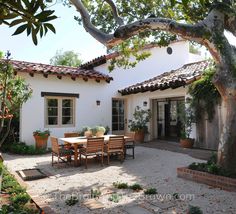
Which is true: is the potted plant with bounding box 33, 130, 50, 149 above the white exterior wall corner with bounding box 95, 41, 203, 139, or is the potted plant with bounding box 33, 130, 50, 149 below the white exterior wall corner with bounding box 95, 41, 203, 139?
below

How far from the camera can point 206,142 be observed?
10875 millimetres

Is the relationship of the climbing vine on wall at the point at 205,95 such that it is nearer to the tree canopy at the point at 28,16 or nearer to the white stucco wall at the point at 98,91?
the white stucco wall at the point at 98,91

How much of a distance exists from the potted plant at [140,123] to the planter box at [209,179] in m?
6.75

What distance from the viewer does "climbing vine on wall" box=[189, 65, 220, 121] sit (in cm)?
1035

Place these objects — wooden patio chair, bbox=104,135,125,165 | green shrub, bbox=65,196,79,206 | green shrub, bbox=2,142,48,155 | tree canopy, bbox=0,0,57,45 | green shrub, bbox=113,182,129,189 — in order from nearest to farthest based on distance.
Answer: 1. tree canopy, bbox=0,0,57,45
2. green shrub, bbox=65,196,79,206
3. green shrub, bbox=113,182,129,189
4. wooden patio chair, bbox=104,135,125,165
5. green shrub, bbox=2,142,48,155

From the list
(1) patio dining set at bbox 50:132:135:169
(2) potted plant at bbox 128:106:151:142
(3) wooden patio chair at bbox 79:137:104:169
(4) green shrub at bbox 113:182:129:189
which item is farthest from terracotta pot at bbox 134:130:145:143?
(4) green shrub at bbox 113:182:129:189

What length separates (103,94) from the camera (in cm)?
1407

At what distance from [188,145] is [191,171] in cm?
499

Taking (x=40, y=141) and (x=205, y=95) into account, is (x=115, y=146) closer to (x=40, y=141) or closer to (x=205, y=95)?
(x=40, y=141)

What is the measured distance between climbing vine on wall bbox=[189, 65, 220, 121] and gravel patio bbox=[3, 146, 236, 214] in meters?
2.68

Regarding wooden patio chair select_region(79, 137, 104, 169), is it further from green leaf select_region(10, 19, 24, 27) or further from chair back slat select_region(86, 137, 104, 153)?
green leaf select_region(10, 19, 24, 27)

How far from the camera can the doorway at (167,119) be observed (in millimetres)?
14667

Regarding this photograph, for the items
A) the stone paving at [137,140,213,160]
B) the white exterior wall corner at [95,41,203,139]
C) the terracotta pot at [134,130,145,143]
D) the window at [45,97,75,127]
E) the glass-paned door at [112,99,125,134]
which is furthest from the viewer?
the glass-paned door at [112,99,125,134]

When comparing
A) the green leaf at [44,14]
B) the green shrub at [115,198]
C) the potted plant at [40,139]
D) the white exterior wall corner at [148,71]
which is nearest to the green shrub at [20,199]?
the green shrub at [115,198]
